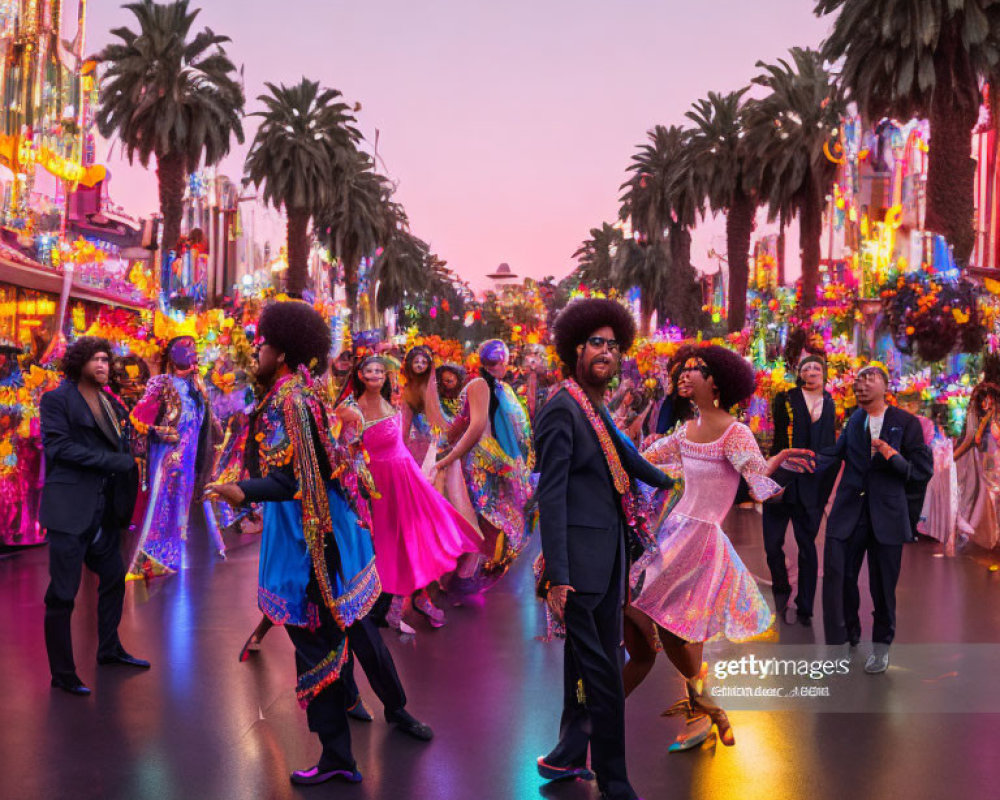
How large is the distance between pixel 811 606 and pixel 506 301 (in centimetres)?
6845

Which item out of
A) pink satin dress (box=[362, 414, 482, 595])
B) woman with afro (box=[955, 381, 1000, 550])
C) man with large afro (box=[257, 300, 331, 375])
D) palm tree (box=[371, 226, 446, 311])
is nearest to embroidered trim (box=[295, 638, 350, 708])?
man with large afro (box=[257, 300, 331, 375])

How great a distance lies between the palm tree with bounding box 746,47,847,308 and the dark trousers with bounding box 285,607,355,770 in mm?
28078

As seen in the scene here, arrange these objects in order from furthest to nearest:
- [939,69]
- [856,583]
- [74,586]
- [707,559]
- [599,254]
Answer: [599,254]
[939,69]
[856,583]
[74,586]
[707,559]

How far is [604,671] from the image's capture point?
4441mm

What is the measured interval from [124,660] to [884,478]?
15.7 feet

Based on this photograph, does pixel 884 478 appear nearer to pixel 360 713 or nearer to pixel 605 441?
pixel 605 441

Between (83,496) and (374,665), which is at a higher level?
(83,496)

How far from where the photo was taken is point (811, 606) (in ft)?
26.9

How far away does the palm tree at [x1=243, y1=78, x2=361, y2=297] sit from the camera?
36.2m

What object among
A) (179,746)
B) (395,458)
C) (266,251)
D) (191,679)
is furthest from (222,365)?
(266,251)

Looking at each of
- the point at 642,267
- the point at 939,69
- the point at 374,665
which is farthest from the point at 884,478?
the point at 642,267

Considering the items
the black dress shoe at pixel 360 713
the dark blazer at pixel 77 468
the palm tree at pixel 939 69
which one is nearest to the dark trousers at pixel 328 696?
the black dress shoe at pixel 360 713

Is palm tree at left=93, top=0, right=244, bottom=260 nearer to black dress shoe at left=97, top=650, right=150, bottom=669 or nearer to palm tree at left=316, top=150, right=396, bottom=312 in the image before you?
palm tree at left=316, top=150, right=396, bottom=312

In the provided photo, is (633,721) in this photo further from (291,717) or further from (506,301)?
(506,301)
